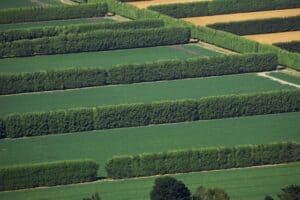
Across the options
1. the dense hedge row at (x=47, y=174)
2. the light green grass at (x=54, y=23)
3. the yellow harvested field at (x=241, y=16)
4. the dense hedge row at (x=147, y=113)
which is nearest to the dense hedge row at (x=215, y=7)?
the yellow harvested field at (x=241, y=16)

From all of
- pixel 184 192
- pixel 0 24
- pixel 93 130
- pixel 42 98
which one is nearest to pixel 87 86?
pixel 42 98

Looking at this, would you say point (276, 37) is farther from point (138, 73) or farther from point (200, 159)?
point (200, 159)

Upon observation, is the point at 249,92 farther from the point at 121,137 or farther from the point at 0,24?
the point at 0,24

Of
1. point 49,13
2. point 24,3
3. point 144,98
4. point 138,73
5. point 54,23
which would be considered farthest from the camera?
point 24,3

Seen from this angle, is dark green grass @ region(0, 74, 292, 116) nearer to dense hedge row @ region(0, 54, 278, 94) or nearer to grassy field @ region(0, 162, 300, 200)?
dense hedge row @ region(0, 54, 278, 94)

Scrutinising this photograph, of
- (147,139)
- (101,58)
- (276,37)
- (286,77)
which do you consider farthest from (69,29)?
(147,139)

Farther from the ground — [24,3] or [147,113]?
[24,3]

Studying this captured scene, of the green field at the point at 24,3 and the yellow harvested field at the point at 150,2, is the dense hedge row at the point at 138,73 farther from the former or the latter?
the green field at the point at 24,3
